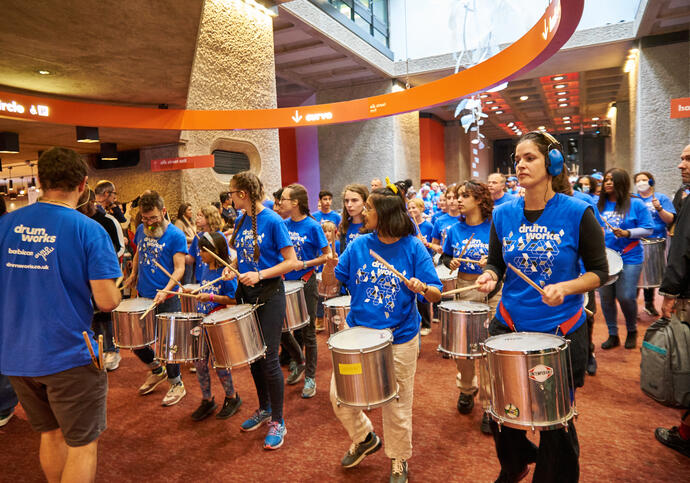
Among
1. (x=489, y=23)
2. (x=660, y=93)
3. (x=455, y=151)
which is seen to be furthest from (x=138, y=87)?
(x=455, y=151)

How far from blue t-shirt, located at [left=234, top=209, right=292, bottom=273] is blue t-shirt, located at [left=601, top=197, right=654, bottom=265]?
3375 millimetres

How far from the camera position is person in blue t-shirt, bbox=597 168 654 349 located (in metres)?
4.30

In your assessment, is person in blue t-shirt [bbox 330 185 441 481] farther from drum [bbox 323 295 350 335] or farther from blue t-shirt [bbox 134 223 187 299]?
blue t-shirt [bbox 134 223 187 299]

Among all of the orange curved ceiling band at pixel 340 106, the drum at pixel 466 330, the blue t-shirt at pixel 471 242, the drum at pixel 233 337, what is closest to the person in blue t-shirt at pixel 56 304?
the drum at pixel 233 337

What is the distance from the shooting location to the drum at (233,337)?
8.70 ft

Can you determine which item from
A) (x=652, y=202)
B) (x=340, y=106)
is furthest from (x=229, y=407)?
(x=340, y=106)

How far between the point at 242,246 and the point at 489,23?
10.4 meters

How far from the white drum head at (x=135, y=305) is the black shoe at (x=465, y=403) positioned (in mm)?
2589

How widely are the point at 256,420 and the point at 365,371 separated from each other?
153cm

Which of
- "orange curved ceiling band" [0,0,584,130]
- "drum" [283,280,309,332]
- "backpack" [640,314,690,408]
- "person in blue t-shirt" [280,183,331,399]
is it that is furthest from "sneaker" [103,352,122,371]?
"backpack" [640,314,690,408]

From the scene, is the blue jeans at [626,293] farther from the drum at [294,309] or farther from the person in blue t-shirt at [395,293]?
the drum at [294,309]

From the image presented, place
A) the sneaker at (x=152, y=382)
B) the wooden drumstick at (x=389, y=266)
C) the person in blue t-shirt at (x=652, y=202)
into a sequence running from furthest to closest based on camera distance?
1. the person in blue t-shirt at (x=652, y=202)
2. the sneaker at (x=152, y=382)
3. the wooden drumstick at (x=389, y=266)

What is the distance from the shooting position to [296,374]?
13.5 feet

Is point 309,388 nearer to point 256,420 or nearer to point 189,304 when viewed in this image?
point 256,420
